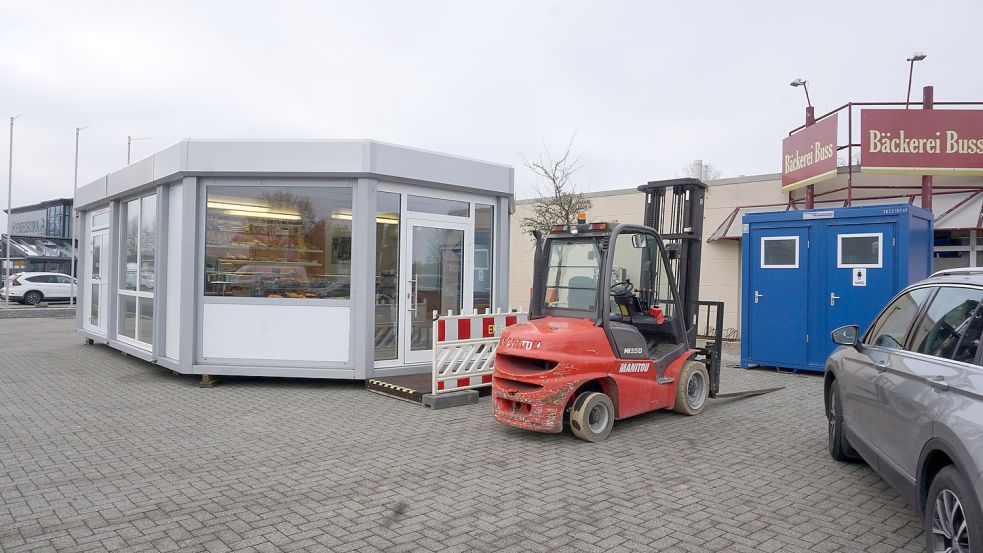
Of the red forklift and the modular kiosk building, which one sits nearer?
the red forklift

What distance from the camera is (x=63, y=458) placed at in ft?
19.2

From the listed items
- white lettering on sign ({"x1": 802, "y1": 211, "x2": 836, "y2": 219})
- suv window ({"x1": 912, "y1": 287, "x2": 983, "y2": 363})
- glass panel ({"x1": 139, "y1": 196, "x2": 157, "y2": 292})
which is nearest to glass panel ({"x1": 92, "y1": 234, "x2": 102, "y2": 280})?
glass panel ({"x1": 139, "y1": 196, "x2": 157, "y2": 292})

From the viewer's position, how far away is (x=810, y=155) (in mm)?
13086

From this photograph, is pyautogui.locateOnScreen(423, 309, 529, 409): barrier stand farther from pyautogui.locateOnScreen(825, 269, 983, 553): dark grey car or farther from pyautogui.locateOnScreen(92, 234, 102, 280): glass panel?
pyautogui.locateOnScreen(92, 234, 102, 280): glass panel

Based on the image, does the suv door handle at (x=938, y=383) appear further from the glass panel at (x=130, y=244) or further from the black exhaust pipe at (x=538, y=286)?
the glass panel at (x=130, y=244)

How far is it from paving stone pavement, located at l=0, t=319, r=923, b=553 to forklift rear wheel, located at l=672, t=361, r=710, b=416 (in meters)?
0.20

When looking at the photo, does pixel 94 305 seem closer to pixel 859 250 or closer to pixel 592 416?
pixel 592 416

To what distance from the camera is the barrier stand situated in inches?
321

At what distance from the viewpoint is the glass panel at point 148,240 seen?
35.1 feet

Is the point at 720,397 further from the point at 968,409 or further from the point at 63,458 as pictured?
the point at 63,458

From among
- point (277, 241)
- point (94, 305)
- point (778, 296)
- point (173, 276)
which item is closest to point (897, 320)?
point (778, 296)

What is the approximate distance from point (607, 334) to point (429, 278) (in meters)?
4.15

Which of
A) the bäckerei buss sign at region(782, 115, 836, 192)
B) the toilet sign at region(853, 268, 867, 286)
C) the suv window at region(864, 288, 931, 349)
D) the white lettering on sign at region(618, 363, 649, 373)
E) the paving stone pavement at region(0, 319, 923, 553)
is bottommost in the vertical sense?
the paving stone pavement at region(0, 319, 923, 553)

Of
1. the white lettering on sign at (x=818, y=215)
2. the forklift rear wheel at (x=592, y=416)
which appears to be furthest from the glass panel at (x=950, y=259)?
the forklift rear wheel at (x=592, y=416)
